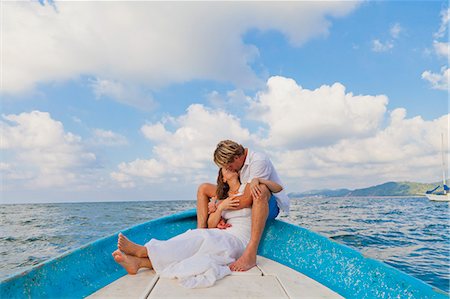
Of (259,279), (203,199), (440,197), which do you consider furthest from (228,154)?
(440,197)

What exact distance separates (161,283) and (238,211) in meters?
0.93

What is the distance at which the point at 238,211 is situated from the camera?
99.9 inches

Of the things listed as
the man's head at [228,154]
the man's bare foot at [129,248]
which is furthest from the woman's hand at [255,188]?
the man's bare foot at [129,248]

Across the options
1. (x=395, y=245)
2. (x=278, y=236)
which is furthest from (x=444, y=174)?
(x=278, y=236)

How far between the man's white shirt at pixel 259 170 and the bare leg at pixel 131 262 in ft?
3.44

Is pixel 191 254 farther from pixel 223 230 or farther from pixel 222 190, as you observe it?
pixel 222 190

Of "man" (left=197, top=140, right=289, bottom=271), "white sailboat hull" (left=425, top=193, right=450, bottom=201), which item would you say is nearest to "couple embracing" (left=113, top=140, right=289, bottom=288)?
"man" (left=197, top=140, right=289, bottom=271)

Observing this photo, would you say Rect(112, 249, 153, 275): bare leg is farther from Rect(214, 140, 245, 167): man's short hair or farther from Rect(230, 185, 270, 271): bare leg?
Rect(214, 140, 245, 167): man's short hair

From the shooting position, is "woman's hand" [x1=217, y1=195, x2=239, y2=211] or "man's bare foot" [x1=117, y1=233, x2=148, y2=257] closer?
"man's bare foot" [x1=117, y1=233, x2=148, y2=257]

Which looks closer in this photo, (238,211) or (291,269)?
(291,269)

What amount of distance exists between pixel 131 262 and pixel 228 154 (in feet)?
3.53

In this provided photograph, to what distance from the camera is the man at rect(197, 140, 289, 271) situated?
7.34 ft

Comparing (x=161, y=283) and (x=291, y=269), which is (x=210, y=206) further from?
(x=161, y=283)

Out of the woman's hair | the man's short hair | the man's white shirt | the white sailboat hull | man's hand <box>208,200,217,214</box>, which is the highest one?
the man's short hair
